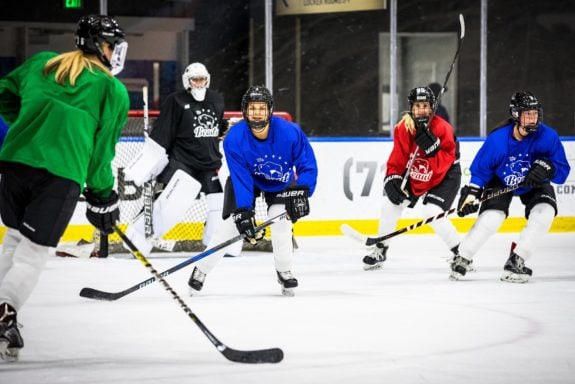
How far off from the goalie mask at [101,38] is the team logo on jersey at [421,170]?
2.75 meters

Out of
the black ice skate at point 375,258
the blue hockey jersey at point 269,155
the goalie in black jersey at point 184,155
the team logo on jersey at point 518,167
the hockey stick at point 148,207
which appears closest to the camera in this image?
the blue hockey jersey at point 269,155

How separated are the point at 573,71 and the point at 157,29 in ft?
13.3

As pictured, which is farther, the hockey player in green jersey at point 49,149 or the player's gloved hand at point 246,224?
the player's gloved hand at point 246,224

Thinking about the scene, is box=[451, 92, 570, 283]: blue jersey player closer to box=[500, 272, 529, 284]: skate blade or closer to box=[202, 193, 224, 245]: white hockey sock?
box=[500, 272, 529, 284]: skate blade

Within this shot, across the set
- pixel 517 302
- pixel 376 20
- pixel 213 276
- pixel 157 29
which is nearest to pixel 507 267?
pixel 517 302

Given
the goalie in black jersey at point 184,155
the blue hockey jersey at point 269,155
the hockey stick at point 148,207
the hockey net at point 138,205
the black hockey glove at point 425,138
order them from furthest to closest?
the hockey net at point 138,205 < the hockey stick at point 148,207 < the goalie in black jersey at point 184,155 < the black hockey glove at point 425,138 < the blue hockey jersey at point 269,155

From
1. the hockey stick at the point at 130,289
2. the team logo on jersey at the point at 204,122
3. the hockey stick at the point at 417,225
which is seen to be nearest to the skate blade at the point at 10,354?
the hockey stick at the point at 130,289

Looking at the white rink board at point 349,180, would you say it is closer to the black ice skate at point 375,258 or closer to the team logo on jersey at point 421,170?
the black ice skate at point 375,258

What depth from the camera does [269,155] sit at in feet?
15.5

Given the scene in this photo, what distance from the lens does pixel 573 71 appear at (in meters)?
10.6

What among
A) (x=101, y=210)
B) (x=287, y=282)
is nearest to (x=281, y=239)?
(x=287, y=282)

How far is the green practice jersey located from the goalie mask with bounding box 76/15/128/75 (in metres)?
0.08

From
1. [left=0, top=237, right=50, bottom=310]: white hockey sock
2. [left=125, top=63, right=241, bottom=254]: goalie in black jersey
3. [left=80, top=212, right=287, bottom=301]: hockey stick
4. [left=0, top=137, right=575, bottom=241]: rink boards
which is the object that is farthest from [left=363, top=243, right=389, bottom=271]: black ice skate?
[left=0, top=237, right=50, bottom=310]: white hockey sock

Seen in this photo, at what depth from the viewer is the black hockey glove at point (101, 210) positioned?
135 inches
